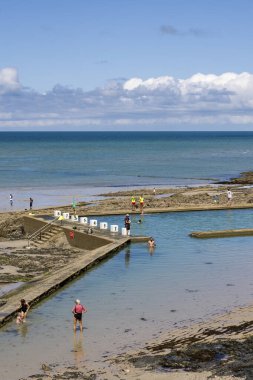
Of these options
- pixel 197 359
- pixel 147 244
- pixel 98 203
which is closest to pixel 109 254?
pixel 147 244

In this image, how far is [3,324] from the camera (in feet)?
80.5

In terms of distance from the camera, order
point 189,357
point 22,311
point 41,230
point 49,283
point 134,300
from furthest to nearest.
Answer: point 41,230
point 49,283
point 134,300
point 22,311
point 189,357

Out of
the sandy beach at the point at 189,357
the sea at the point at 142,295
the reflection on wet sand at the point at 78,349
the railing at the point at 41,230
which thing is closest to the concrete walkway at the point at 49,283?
the sea at the point at 142,295

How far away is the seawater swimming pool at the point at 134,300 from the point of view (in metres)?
22.3

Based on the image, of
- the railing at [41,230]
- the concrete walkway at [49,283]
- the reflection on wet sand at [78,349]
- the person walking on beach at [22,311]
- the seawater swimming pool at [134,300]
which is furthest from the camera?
the railing at [41,230]

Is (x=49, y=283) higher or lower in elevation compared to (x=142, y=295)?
higher

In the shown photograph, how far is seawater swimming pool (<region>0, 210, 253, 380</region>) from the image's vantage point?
22.3 meters

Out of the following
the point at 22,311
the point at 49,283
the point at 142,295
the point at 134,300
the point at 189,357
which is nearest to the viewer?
the point at 189,357

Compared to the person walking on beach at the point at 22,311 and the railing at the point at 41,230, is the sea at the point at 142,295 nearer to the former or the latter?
the person walking on beach at the point at 22,311

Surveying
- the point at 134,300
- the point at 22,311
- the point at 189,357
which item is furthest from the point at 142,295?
the point at 189,357

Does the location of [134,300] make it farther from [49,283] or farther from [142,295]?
[49,283]

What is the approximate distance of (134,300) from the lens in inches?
1105

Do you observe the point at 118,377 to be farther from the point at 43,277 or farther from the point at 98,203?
the point at 98,203

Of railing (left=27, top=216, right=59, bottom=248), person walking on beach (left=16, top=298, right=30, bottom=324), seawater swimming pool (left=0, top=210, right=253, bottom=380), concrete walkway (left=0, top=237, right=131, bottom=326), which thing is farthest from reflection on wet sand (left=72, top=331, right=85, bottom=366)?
railing (left=27, top=216, right=59, bottom=248)
